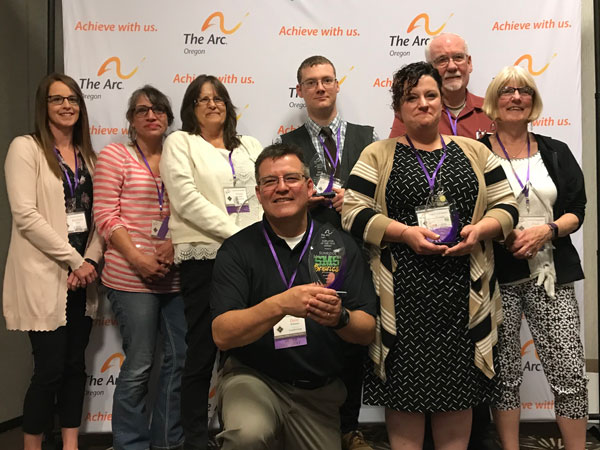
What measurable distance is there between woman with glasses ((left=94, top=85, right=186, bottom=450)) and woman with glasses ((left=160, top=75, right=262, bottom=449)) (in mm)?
184

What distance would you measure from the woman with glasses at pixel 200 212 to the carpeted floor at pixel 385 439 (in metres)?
0.58

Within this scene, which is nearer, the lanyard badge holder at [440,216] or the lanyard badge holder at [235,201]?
the lanyard badge holder at [440,216]

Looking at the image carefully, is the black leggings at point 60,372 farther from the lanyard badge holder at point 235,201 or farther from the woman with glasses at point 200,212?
the lanyard badge holder at point 235,201

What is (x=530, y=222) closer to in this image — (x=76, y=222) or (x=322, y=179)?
(x=322, y=179)

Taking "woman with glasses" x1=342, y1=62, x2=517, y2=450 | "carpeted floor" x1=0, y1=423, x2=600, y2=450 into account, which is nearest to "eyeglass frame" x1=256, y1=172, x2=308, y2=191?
"woman with glasses" x1=342, y1=62, x2=517, y2=450

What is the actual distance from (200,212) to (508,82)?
149 cm

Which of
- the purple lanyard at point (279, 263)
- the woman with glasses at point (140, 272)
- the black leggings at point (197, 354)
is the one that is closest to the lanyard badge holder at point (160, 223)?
the woman with glasses at point (140, 272)

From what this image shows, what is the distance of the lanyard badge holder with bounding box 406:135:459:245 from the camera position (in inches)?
79.9

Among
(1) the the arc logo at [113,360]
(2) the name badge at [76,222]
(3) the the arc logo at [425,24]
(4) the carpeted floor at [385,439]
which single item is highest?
(3) the the arc logo at [425,24]

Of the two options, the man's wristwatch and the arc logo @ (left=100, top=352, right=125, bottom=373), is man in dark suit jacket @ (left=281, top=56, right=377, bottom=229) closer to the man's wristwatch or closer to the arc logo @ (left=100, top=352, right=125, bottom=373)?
the man's wristwatch

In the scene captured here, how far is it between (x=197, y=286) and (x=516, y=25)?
7.68 ft

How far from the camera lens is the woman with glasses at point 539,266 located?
238 centimetres

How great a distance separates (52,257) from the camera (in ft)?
9.05

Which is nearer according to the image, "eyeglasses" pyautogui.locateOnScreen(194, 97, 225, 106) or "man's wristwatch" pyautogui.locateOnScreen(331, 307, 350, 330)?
"man's wristwatch" pyautogui.locateOnScreen(331, 307, 350, 330)
